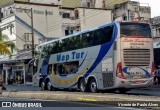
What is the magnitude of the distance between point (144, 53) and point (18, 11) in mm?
35797

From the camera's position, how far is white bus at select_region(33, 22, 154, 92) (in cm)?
1981

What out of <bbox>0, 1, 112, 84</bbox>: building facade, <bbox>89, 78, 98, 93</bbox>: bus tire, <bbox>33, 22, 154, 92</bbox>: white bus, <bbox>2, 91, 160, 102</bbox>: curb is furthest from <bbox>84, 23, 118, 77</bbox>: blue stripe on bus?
<bbox>0, 1, 112, 84</bbox>: building facade

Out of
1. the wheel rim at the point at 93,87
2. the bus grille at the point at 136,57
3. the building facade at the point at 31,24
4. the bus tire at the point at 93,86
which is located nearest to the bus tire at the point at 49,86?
the bus tire at the point at 93,86

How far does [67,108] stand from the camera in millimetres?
13922

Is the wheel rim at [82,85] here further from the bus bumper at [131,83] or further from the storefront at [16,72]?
the storefront at [16,72]

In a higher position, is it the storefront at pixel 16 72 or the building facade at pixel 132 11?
the building facade at pixel 132 11

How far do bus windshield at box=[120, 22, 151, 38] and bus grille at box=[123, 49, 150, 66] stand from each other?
0.89 meters

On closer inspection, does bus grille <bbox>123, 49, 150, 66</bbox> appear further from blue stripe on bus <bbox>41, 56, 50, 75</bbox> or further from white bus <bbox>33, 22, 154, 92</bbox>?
blue stripe on bus <bbox>41, 56, 50, 75</bbox>

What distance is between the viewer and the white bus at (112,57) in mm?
19812

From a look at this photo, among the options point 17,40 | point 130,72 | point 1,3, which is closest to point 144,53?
point 130,72

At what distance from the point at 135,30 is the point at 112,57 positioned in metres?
2.01

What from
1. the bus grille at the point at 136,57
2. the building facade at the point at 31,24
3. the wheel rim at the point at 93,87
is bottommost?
the wheel rim at the point at 93,87

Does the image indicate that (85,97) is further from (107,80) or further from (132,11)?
(132,11)

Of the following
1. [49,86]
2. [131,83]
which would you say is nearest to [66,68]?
[49,86]
